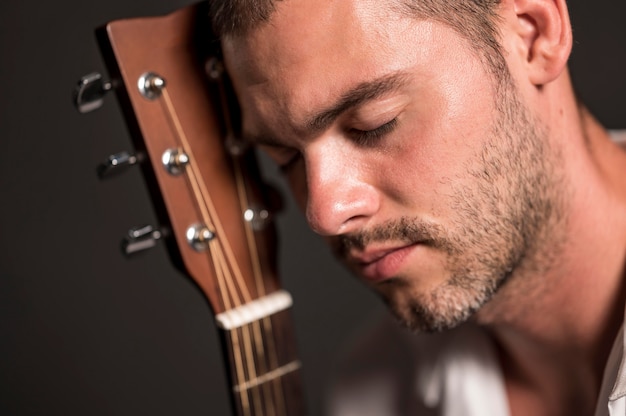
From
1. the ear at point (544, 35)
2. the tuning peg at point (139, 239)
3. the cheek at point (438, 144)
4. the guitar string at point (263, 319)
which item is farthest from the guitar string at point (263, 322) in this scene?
the ear at point (544, 35)

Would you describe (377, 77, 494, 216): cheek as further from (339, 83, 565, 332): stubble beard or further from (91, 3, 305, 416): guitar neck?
(91, 3, 305, 416): guitar neck

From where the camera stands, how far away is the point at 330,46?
151cm

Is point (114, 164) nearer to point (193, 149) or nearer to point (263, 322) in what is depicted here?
point (193, 149)

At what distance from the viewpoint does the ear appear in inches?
63.9

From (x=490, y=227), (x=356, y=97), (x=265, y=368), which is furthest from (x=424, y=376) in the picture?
(x=356, y=97)

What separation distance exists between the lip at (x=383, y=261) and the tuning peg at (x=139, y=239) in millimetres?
307

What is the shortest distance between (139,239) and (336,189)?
32 cm

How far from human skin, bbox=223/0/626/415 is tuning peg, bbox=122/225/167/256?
21 centimetres

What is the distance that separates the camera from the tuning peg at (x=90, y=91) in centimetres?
156

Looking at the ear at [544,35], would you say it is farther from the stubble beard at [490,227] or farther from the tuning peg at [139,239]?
the tuning peg at [139,239]

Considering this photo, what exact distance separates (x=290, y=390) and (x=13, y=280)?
700 millimetres

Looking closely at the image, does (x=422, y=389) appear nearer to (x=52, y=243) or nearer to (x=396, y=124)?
(x=396, y=124)

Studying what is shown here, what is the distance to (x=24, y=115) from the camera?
2.18 meters

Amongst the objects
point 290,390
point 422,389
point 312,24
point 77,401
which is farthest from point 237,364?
point 77,401
